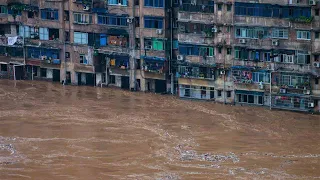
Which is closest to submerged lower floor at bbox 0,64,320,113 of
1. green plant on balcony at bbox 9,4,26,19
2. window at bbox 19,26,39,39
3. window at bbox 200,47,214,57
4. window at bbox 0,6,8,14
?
window at bbox 200,47,214,57

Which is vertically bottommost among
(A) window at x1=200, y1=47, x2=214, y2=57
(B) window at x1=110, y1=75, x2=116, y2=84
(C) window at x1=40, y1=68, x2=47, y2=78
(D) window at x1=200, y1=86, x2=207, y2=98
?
(D) window at x1=200, y1=86, x2=207, y2=98

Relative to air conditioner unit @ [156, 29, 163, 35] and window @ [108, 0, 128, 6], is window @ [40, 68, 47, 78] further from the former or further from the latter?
air conditioner unit @ [156, 29, 163, 35]

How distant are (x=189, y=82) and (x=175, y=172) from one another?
53.2 ft

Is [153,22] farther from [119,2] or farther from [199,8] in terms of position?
[199,8]

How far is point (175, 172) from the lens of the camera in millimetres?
52562

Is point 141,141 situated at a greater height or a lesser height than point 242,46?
lesser

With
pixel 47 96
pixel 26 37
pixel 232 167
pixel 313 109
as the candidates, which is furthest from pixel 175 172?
pixel 26 37

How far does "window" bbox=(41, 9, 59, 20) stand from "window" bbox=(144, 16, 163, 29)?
7.38 m

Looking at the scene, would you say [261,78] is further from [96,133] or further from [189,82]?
[96,133]

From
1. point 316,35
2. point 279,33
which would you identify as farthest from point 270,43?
point 316,35

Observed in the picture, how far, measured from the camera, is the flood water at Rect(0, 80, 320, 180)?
174 ft

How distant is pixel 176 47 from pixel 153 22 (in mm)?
2230

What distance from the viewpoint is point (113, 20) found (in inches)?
2790

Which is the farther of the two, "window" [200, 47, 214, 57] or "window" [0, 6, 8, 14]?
"window" [0, 6, 8, 14]
